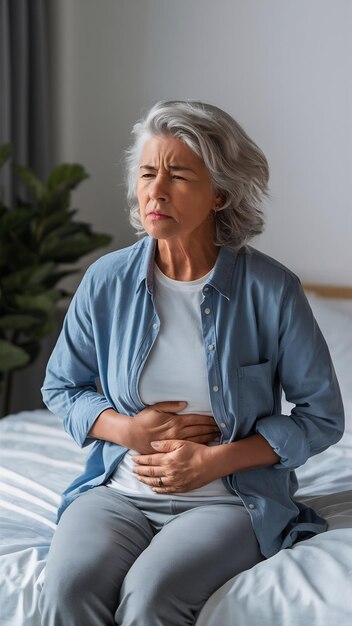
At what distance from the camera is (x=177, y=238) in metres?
1.64

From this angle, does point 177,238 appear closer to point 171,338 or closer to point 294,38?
point 171,338

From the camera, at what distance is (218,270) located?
5.35 ft

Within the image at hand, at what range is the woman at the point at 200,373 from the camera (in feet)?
5.08

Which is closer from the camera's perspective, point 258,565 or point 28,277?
point 258,565

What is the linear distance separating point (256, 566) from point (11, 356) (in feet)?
6.22

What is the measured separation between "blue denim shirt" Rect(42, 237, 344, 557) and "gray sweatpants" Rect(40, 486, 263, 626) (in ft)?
0.25

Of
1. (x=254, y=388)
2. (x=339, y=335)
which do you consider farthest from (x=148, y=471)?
(x=339, y=335)

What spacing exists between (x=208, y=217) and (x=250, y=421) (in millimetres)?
378

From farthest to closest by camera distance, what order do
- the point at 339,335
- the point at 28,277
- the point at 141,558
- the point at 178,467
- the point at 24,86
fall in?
1. the point at 24,86
2. the point at 28,277
3. the point at 339,335
4. the point at 178,467
5. the point at 141,558

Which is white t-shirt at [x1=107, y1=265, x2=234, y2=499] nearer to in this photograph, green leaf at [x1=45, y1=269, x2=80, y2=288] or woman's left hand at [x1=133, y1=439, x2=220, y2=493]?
woman's left hand at [x1=133, y1=439, x2=220, y2=493]

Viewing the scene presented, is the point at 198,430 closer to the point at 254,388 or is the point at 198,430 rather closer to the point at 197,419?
the point at 197,419

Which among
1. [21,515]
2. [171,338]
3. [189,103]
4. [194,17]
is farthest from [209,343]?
[194,17]

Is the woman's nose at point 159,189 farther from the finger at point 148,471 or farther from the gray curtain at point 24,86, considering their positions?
the gray curtain at point 24,86

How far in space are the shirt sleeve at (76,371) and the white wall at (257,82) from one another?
4.70 feet
